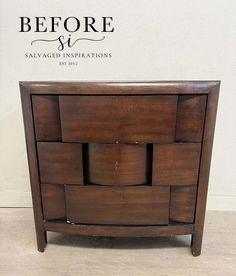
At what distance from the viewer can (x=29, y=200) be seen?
142cm

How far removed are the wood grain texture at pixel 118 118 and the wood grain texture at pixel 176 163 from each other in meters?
0.04

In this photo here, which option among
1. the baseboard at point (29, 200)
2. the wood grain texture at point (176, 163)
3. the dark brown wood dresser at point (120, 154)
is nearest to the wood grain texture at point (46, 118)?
the dark brown wood dresser at point (120, 154)

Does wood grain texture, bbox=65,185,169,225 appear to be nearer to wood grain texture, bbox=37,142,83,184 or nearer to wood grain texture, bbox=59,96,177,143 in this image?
wood grain texture, bbox=37,142,83,184

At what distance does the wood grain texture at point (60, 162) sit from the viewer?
950 mm

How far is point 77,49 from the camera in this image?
4.01ft

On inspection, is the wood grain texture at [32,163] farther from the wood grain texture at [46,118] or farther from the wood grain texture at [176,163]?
the wood grain texture at [176,163]

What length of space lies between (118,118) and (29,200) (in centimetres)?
75

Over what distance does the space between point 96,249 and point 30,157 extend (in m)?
0.42

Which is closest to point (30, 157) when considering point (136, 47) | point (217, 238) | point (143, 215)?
point (143, 215)

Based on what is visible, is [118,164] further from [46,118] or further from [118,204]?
[46,118]

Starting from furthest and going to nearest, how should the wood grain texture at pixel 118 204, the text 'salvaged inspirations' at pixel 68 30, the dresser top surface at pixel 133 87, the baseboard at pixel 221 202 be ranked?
the baseboard at pixel 221 202, the text 'salvaged inspirations' at pixel 68 30, the wood grain texture at pixel 118 204, the dresser top surface at pixel 133 87

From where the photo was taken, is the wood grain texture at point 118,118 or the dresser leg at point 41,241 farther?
the dresser leg at point 41,241

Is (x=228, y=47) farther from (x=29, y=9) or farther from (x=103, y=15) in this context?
(x=29, y=9)

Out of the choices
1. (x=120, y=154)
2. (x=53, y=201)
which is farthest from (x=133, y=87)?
(x=53, y=201)
